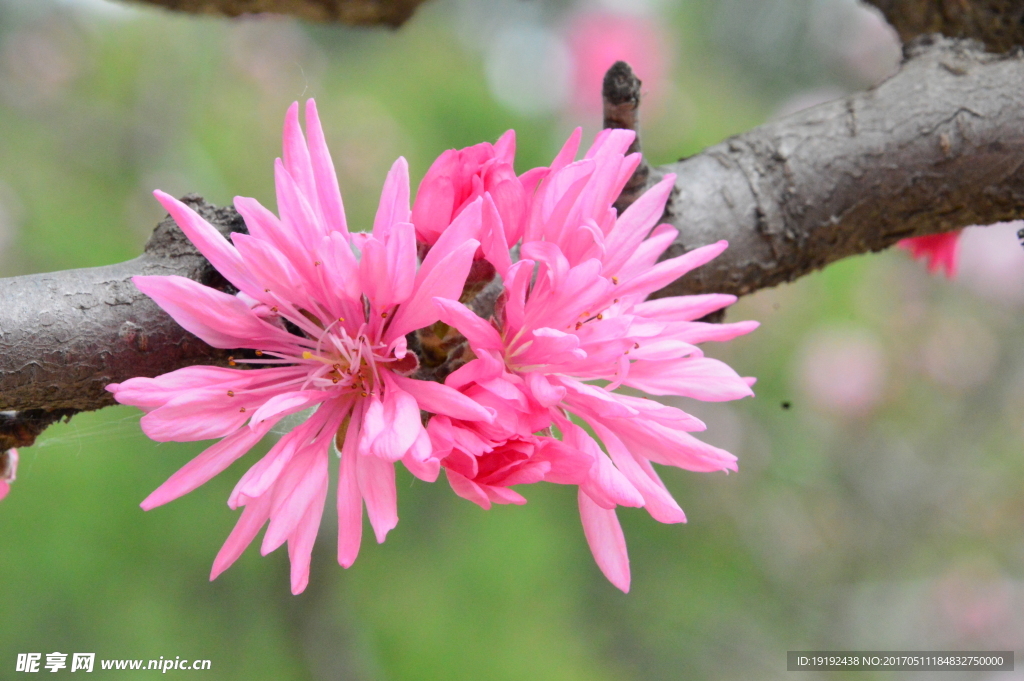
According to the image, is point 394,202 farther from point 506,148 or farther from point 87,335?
point 87,335

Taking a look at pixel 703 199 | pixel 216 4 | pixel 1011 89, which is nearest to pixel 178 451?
pixel 216 4

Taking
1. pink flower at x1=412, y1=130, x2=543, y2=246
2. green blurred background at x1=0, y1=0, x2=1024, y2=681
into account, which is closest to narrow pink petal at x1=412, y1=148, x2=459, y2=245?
pink flower at x1=412, y1=130, x2=543, y2=246

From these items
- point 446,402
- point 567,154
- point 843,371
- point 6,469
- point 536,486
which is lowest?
point 536,486

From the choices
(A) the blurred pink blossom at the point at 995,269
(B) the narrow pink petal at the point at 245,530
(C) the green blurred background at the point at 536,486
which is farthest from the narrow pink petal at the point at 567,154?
(A) the blurred pink blossom at the point at 995,269

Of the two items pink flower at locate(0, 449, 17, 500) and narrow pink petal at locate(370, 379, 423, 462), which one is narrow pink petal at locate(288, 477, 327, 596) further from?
pink flower at locate(0, 449, 17, 500)

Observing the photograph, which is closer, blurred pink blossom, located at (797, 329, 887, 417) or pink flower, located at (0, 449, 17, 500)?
pink flower, located at (0, 449, 17, 500)

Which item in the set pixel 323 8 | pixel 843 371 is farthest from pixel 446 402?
pixel 843 371
